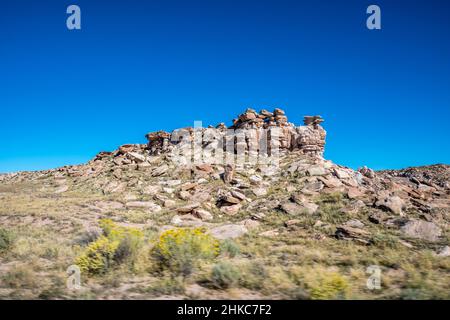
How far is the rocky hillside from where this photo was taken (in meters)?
7.52

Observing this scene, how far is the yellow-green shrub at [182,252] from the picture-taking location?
27.8 feet

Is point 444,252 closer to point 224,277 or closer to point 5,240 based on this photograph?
point 224,277

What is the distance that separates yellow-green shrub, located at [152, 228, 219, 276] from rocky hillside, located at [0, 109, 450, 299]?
7cm

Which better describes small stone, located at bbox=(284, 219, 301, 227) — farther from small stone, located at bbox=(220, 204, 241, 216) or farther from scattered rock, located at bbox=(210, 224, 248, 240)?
small stone, located at bbox=(220, 204, 241, 216)

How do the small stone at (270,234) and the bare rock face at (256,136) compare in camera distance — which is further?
the bare rock face at (256,136)

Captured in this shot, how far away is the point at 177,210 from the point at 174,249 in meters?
12.3

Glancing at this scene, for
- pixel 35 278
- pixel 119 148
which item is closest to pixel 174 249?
pixel 35 278

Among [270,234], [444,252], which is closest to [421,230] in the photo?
[444,252]

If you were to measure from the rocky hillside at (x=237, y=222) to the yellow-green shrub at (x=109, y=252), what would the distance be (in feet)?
0.19

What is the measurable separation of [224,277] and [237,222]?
11.7m

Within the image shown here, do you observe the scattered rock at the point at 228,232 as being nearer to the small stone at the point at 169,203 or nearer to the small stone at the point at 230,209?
the small stone at the point at 230,209

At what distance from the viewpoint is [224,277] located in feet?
24.7

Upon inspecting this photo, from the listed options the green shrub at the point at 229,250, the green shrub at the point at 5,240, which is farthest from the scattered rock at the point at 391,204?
the green shrub at the point at 5,240

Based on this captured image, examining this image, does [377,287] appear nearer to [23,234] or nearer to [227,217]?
[227,217]
